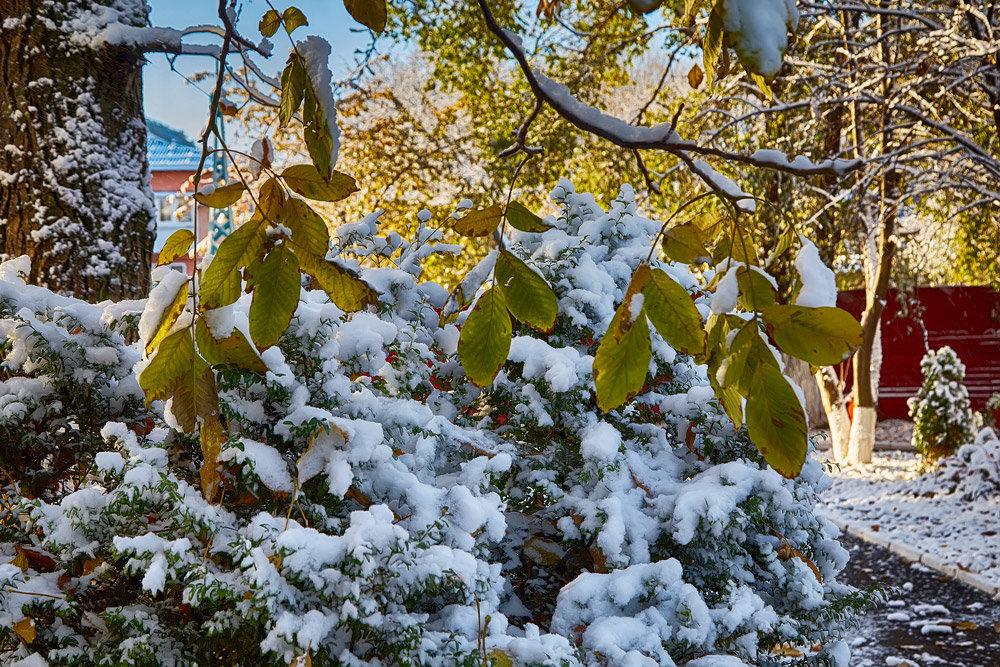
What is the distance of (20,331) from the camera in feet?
5.92

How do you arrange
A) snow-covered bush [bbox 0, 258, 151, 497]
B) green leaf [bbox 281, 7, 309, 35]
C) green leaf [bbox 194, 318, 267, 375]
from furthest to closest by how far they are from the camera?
1. snow-covered bush [bbox 0, 258, 151, 497]
2. green leaf [bbox 281, 7, 309, 35]
3. green leaf [bbox 194, 318, 267, 375]

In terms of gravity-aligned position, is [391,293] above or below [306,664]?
above

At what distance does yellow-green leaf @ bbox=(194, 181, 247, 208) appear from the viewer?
0.88 metres

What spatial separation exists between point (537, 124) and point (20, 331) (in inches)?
383

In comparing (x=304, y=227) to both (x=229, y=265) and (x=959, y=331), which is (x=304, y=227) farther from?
(x=959, y=331)

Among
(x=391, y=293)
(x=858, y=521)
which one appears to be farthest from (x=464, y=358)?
(x=858, y=521)


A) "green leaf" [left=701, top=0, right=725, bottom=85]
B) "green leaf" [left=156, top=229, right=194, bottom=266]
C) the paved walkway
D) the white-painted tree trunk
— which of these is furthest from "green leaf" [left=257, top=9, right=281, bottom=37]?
the white-painted tree trunk

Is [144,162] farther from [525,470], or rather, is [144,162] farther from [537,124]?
[537,124]

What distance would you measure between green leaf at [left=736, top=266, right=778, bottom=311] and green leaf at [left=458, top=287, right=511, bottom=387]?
257mm

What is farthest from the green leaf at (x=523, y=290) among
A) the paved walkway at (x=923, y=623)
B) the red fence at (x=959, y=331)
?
the red fence at (x=959, y=331)

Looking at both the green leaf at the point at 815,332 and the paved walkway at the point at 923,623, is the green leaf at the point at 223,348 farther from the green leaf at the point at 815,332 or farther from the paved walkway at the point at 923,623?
the paved walkway at the point at 923,623

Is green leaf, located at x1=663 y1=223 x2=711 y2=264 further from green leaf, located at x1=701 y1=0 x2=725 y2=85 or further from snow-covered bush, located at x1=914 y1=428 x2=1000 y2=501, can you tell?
snow-covered bush, located at x1=914 y1=428 x2=1000 y2=501

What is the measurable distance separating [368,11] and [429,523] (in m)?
1.12

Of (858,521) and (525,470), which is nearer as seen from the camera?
(525,470)
